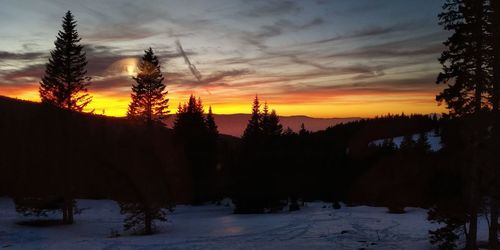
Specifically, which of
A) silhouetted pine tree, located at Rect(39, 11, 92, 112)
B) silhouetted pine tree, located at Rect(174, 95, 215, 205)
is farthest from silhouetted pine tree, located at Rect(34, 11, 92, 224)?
silhouetted pine tree, located at Rect(174, 95, 215, 205)

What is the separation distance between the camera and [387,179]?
61.5 metres

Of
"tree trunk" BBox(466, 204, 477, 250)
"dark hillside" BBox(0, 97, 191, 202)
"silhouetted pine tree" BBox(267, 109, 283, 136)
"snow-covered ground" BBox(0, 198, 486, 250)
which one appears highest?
"silhouetted pine tree" BBox(267, 109, 283, 136)

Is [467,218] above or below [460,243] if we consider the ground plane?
above

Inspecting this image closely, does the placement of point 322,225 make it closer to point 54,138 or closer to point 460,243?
point 460,243

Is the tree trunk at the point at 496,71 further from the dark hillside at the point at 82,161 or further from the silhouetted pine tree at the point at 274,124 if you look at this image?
the silhouetted pine tree at the point at 274,124

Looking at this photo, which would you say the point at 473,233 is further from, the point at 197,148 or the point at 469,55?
the point at 197,148

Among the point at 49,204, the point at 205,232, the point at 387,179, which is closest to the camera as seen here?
the point at 205,232

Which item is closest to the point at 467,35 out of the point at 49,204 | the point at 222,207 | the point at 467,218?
the point at 467,218

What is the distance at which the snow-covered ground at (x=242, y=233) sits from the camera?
1016 inches

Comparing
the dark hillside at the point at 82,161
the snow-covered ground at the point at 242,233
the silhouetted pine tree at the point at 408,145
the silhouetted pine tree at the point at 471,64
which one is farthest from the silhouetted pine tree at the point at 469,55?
the silhouetted pine tree at the point at 408,145

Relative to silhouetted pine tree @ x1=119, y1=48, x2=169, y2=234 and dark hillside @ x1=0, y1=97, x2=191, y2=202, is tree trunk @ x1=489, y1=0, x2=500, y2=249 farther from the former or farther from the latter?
silhouetted pine tree @ x1=119, y1=48, x2=169, y2=234

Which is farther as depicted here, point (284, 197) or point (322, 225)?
point (284, 197)

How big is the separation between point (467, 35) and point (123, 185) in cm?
2576

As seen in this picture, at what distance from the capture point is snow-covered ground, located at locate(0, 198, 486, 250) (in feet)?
84.7
